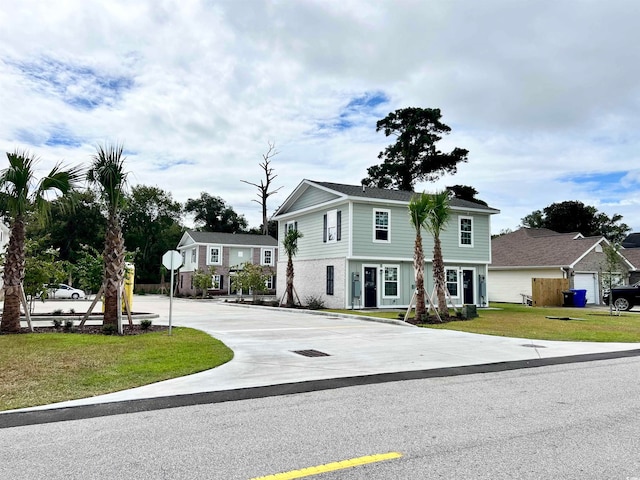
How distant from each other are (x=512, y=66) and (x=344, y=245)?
11.0 meters

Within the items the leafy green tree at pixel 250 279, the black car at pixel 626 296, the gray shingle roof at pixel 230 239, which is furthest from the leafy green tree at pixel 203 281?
the black car at pixel 626 296

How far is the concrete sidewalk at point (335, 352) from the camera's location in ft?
23.6

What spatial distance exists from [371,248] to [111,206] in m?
13.6

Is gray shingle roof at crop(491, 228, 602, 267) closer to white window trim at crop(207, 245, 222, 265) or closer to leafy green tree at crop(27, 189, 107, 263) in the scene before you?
white window trim at crop(207, 245, 222, 265)

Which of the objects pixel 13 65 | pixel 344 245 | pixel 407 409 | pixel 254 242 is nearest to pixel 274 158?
pixel 254 242

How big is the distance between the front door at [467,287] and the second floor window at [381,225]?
5.70 meters

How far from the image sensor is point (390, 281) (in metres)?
24.4

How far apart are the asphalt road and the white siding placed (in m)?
27.3

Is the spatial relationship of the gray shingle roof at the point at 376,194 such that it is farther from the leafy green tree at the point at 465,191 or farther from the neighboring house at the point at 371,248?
the leafy green tree at the point at 465,191

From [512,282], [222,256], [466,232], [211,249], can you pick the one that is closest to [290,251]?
[466,232]

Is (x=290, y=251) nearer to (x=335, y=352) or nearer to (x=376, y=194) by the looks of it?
(x=376, y=194)

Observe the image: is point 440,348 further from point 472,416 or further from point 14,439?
point 14,439

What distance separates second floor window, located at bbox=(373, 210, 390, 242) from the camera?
2402 centimetres

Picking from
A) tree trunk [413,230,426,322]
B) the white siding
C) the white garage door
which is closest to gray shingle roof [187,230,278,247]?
the white siding
